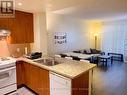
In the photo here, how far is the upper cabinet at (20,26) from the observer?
334cm

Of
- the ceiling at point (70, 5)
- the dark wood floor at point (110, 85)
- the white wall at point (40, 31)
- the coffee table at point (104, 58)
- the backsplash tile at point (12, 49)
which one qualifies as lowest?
the dark wood floor at point (110, 85)

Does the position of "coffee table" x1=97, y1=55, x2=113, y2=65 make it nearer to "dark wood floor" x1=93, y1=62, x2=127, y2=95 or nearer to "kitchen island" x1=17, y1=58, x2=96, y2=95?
"dark wood floor" x1=93, y1=62, x2=127, y2=95

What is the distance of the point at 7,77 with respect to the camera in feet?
9.69

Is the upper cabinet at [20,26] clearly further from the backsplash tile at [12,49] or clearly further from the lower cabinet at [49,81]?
the lower cabinet at [49,81]

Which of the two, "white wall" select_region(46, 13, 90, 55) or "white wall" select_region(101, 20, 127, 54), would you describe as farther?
"white wall" select_region(101, 20, 127, 54)

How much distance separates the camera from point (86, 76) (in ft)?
8.14

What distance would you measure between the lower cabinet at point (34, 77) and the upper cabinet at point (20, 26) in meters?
0.77

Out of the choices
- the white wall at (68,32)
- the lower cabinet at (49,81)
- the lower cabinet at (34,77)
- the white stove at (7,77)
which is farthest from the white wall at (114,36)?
the white stove at (7,77)

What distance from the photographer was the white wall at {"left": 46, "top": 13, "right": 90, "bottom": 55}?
17.6 ft

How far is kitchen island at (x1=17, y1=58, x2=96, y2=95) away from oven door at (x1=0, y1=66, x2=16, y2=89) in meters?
0.31

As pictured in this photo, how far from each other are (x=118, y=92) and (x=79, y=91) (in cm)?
158

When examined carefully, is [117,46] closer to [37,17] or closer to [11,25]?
[37,17]

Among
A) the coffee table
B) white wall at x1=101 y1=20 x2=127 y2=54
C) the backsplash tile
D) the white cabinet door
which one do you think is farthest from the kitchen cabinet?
white wall at x1=101 y1=20 x2=127 y2=54

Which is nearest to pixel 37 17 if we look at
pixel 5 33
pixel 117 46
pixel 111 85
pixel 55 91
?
pixel 5 33
